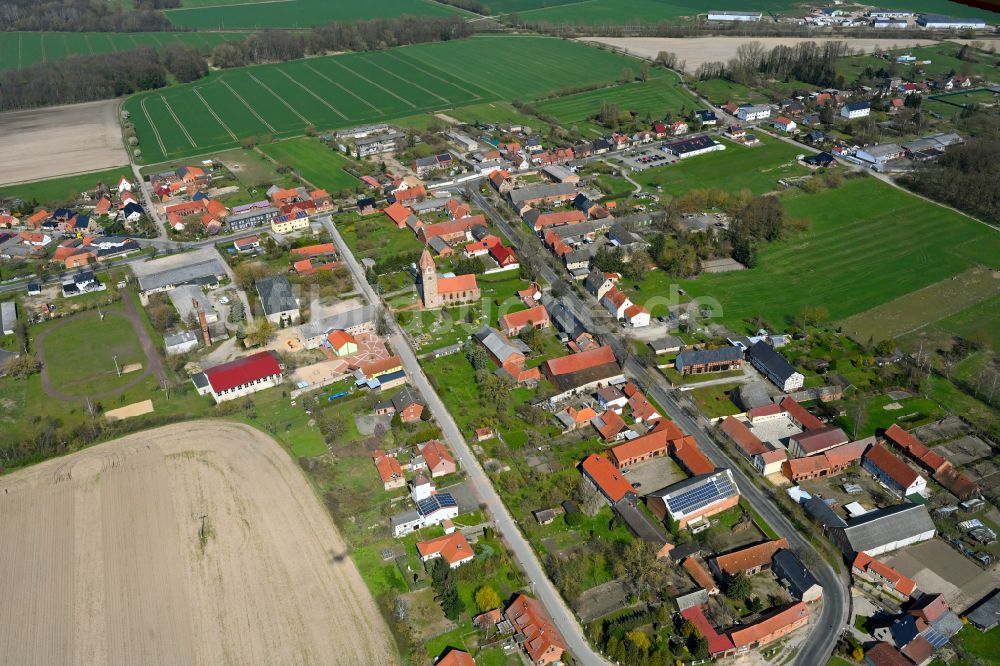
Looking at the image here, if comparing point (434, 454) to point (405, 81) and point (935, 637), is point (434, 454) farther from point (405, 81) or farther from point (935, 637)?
point (405, 81)

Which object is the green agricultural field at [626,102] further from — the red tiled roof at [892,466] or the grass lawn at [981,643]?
the grass lawn at [981,643]

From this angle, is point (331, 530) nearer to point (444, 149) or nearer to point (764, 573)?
point (764, 573)

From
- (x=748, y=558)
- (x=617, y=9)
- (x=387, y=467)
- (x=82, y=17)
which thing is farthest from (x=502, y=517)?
(x=82, y=17)

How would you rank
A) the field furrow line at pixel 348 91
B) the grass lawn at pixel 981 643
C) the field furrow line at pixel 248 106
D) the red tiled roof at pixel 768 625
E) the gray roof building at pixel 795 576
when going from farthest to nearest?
the field furrow line at pixel 348 91, the field furrow line at pixel 248 106, the gray roof building at pixel 795 576, the red tiled roof at pixel 768 625, the grass lawn at pixel 981 643

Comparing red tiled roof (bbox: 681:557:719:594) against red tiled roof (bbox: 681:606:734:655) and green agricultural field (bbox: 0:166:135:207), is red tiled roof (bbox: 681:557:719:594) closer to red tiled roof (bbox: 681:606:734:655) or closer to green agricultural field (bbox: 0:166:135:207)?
red tiled roof (bbox: 681:606:734:655)

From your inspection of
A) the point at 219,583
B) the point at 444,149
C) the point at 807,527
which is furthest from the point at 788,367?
the point at 444,149

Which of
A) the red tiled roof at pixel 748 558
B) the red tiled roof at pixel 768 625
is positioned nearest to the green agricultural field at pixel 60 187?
the red tiled roof at pixel 748 558

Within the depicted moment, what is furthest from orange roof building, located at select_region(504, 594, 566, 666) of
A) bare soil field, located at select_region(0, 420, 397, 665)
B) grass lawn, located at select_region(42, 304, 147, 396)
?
grass lawn, located at select_region(42, 304, 147, 396)
